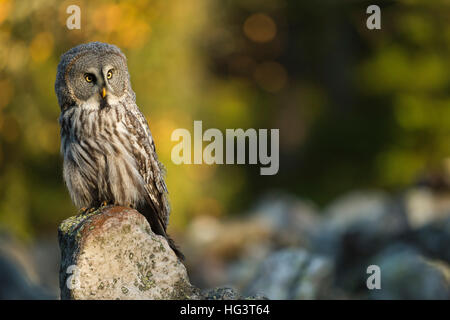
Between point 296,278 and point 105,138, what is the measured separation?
2.92 metres

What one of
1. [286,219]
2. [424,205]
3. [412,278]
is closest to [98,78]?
[412,278]

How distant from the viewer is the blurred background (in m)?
8.80

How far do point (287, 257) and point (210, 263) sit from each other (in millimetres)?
4344

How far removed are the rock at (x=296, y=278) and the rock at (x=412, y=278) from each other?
3.28 feet

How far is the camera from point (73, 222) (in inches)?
177

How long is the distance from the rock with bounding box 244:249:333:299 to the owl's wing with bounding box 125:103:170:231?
2021mm

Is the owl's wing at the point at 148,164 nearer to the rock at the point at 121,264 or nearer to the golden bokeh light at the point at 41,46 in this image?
the rock at the point at 121,264

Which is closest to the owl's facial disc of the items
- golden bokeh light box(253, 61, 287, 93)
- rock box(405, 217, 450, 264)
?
rock box(405, 217, 450, 264)

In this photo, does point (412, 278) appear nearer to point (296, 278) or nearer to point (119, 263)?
point (296, 278)

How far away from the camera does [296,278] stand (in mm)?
6742

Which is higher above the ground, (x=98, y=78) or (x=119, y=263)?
(x=98, y=78)

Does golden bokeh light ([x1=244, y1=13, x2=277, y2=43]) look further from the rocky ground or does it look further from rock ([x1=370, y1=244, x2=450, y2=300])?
rock ([x1=370, y1=244, x2=450, y2=300])

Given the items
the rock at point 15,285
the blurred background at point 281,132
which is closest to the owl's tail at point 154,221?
the blurred background at point 281,132

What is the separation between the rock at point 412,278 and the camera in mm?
7121
